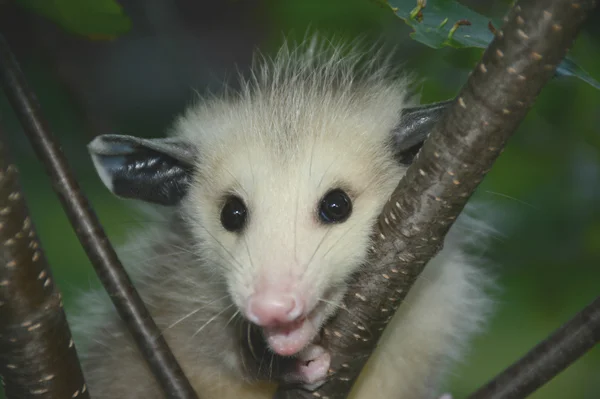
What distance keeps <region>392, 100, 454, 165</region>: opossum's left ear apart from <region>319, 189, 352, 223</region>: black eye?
0.22m

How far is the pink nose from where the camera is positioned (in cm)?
170

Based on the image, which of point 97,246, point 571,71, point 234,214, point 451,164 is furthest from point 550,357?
point 97,246

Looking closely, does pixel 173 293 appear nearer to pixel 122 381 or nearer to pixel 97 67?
pixel 122 381

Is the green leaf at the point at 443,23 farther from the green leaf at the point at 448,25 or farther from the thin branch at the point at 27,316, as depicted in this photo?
the thin branch at the point at 27,316

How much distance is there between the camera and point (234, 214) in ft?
6.85

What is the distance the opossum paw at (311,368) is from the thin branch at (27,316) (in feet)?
1.68

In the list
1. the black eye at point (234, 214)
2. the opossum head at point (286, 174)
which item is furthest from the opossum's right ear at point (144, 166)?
the black eye at point (234, 214)

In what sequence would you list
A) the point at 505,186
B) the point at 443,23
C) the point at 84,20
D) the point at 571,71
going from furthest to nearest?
the point at 505,186 < the point at 84,20 < the point at 443,23 < the point at 571,71

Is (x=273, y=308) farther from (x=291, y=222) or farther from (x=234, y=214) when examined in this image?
(x=234, y=214)

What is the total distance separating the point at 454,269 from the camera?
235 cm

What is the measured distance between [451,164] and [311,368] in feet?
2.20

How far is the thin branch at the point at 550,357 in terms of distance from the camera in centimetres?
162

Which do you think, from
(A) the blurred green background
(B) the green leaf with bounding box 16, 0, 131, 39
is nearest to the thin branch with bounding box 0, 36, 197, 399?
(B) the green leaf with bounding box 16, 0, 131, 39

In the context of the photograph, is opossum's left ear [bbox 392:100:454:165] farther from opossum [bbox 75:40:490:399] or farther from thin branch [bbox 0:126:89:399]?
thin branch [bbox 0:126:89:399]
